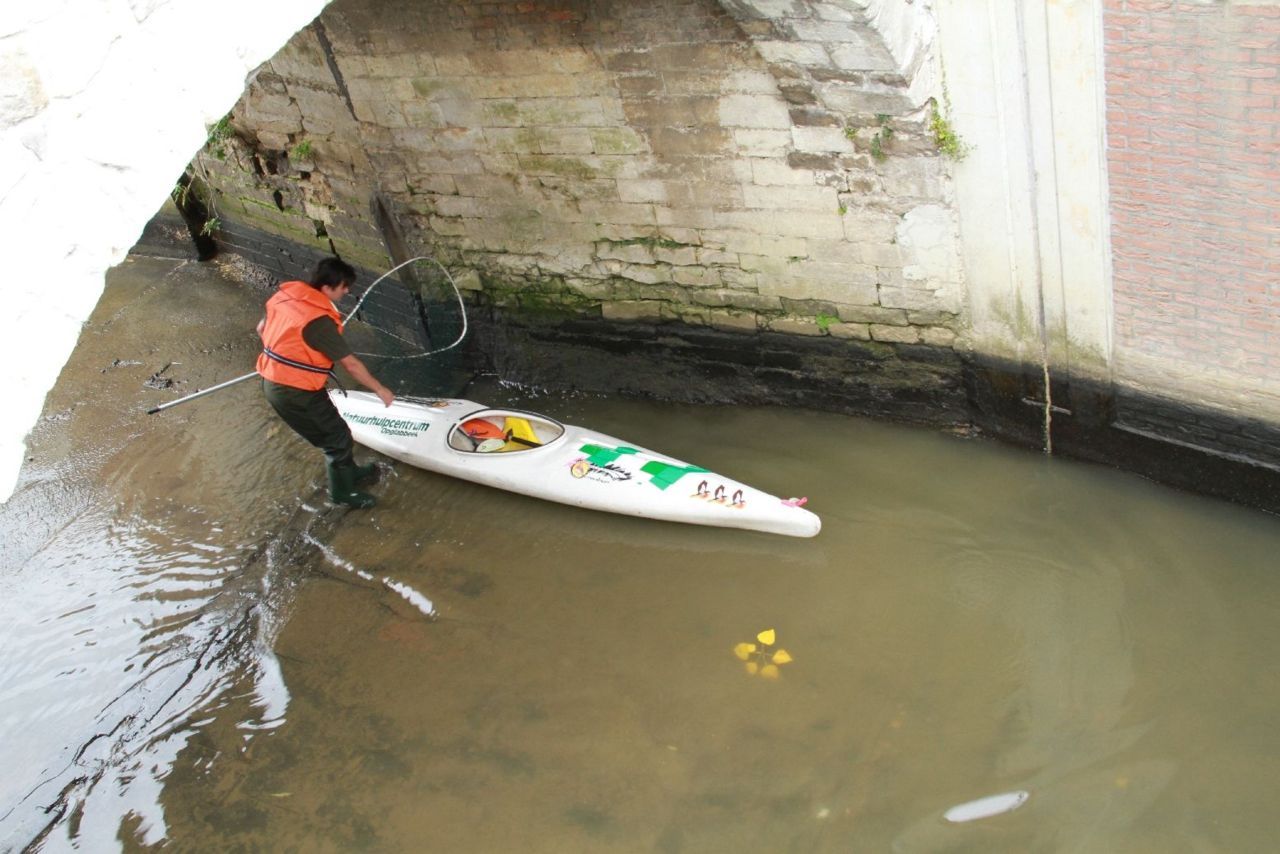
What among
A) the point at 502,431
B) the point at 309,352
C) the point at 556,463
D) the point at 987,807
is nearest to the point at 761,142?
the point at 556,463

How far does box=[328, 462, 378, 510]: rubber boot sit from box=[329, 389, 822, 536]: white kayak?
343 mm

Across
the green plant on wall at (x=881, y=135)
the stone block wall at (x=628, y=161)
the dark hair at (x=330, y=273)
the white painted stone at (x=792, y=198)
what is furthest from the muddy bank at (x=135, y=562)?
the green plant on wall at (x=881, y=135)

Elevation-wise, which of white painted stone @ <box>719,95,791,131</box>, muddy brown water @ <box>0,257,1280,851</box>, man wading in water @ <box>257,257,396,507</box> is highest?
white painted stone @ <box>719,95,791,131</box>

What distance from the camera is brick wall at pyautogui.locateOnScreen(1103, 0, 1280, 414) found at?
12.8ft

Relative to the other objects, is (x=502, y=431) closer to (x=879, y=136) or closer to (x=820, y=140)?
(x=820, y=140)

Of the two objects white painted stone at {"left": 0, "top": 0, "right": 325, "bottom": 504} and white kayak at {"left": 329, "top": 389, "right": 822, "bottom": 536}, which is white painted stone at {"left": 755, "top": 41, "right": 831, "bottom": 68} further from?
white painted stone at {"left": 0, "top": 0, "right": 325, "bottom": 504}

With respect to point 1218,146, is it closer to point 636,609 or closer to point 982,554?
point 982,554

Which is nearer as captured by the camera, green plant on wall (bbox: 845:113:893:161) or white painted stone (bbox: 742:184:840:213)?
green plant on wall (bbox: 845:113:893:161)

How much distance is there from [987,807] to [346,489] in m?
3.59

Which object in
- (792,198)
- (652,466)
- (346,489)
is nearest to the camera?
(792,198)

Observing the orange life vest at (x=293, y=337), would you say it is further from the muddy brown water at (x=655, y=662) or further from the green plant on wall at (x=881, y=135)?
the green plant on wall at (x=881, y=135)

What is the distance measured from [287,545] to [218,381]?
6.25ft

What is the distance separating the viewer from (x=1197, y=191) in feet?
14.0

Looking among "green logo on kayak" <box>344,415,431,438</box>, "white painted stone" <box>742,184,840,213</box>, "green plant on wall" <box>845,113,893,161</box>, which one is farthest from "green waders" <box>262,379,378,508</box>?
"green plant on wall" <box>845,113,893,161</box>
